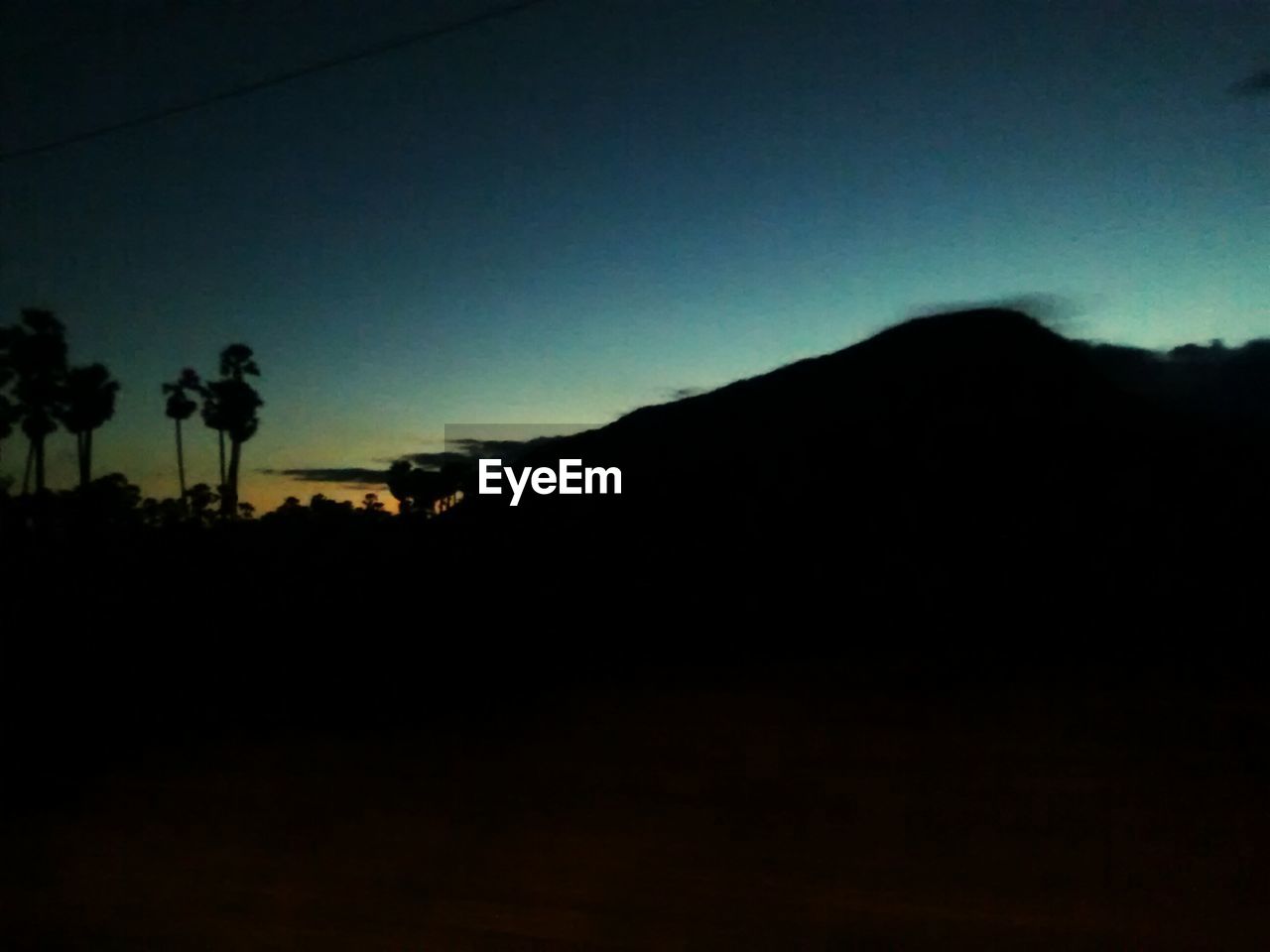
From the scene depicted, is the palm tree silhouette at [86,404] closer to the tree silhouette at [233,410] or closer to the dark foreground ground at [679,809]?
the tree silhouette at [233,410]

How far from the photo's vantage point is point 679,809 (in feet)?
26.4

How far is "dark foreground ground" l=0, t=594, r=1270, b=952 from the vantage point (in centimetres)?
668

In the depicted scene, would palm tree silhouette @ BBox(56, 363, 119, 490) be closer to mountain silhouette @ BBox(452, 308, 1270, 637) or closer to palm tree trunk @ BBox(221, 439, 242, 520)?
palm tree trunk @ BBox(221, 439, 242, 520)

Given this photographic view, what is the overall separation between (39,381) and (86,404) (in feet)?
19.7

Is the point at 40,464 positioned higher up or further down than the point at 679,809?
higher up

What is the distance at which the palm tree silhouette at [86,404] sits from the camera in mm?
30303

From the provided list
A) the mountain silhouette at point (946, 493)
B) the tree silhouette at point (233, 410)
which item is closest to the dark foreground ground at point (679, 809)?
the mountain silhouette at point (946, 493)

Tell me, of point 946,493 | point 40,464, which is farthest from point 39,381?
point 946,493

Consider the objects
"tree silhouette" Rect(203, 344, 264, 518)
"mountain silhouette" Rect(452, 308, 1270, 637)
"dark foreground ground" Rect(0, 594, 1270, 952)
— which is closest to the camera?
"dark foreground ground" Rect(0, 594, 1270, 952)

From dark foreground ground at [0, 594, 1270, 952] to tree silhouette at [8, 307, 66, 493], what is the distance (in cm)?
2312

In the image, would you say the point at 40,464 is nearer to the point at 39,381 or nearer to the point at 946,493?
the point at 39,381

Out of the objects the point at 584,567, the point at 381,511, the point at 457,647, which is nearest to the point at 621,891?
the point at 457,647

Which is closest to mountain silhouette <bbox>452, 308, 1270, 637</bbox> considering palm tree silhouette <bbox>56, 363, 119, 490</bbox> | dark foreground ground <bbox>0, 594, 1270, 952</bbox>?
dark foreground ground <bbox>0, 594, 1270, 952</bbox>

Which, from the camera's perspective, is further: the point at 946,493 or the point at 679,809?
the point at 946,493
